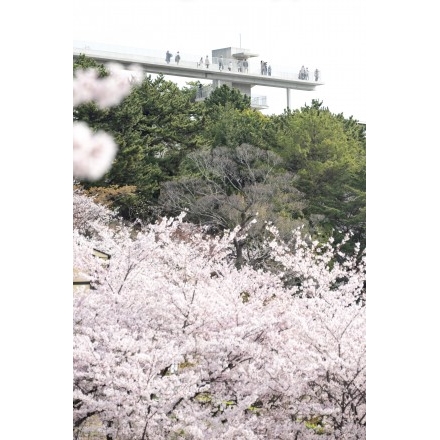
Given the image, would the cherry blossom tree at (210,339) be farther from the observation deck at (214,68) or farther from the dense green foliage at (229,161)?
the observation deck at (214,68)

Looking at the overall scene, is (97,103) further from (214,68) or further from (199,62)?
(214,68)

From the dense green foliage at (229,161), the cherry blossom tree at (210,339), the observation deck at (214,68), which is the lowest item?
the cherry blossom tree at (210,339)

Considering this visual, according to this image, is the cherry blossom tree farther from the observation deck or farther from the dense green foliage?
the observation deck

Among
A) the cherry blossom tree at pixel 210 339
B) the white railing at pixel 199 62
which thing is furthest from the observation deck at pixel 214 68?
the cherry blossom tree at pixel 210 339

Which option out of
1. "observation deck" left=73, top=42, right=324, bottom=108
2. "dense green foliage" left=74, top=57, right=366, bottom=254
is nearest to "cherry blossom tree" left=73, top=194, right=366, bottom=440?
"dense green foliage" left=74, top=57, right=366, bottom=254

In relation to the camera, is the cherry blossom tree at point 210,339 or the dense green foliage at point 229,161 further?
the dense green foliage at point 229,161

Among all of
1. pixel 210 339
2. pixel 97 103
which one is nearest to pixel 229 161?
pixel 97 103

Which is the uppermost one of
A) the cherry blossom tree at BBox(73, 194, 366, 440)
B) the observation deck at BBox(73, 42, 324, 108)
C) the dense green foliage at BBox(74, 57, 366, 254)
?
the observation deck at BBox(73, 42, 324, 108)
